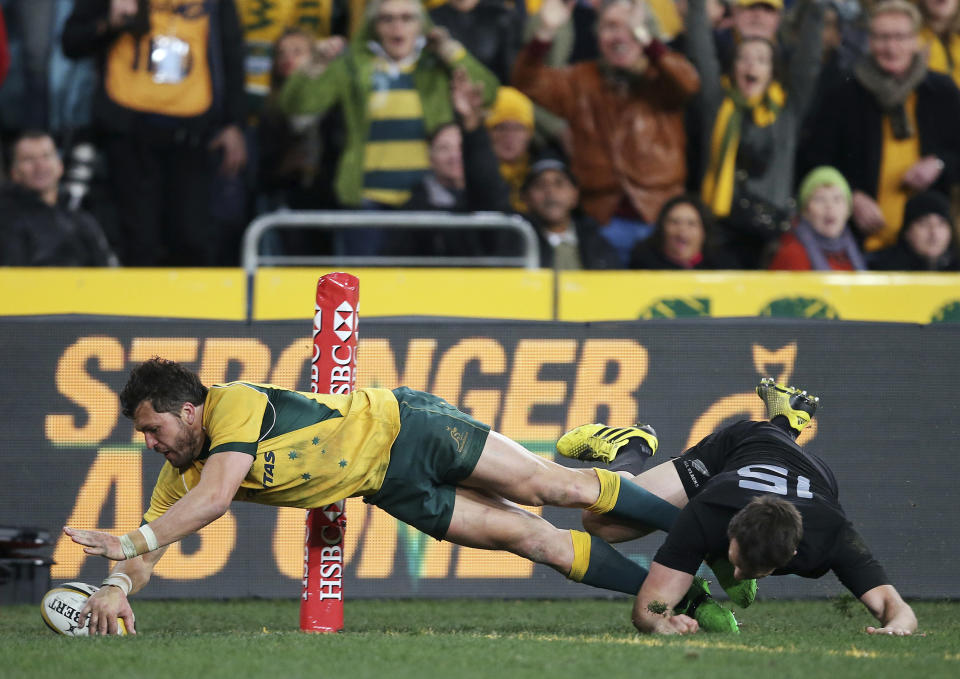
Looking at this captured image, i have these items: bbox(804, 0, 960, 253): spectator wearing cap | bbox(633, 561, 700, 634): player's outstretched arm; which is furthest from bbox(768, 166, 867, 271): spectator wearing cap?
bbox(633, 561, 700, 634): player's outstretched arm

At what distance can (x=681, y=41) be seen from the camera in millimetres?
10227

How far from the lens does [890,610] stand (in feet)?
19.1

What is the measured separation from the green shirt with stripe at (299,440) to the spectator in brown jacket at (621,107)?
412 centimetres

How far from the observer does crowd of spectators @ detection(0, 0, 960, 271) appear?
30.4 ft

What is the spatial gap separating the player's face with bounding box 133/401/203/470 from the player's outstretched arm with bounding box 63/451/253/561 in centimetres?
13

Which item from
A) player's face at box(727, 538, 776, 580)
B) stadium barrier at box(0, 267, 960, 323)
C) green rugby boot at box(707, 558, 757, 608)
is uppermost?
stadium barrier at box(0, 267, 960, 323)

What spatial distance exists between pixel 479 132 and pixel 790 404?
11.3ft

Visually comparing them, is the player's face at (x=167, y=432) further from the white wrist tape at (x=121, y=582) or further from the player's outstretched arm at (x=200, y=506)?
the white wrist tape at (x=121, y=582)

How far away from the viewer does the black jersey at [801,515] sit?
5859mm

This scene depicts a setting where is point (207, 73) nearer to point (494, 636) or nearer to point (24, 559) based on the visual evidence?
point (24, 559)

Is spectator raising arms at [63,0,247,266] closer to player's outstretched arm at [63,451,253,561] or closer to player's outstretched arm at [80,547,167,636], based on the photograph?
player's outstretched arm at [80,547,167,636]

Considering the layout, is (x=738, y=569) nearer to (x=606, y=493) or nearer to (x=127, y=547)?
(x=606, y=493)

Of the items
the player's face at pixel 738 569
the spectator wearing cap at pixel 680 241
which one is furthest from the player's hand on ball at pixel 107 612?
the spectator wearing cap at pixel 680 241

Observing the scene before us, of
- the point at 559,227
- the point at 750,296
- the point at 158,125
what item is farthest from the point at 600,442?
the point at 158,125
